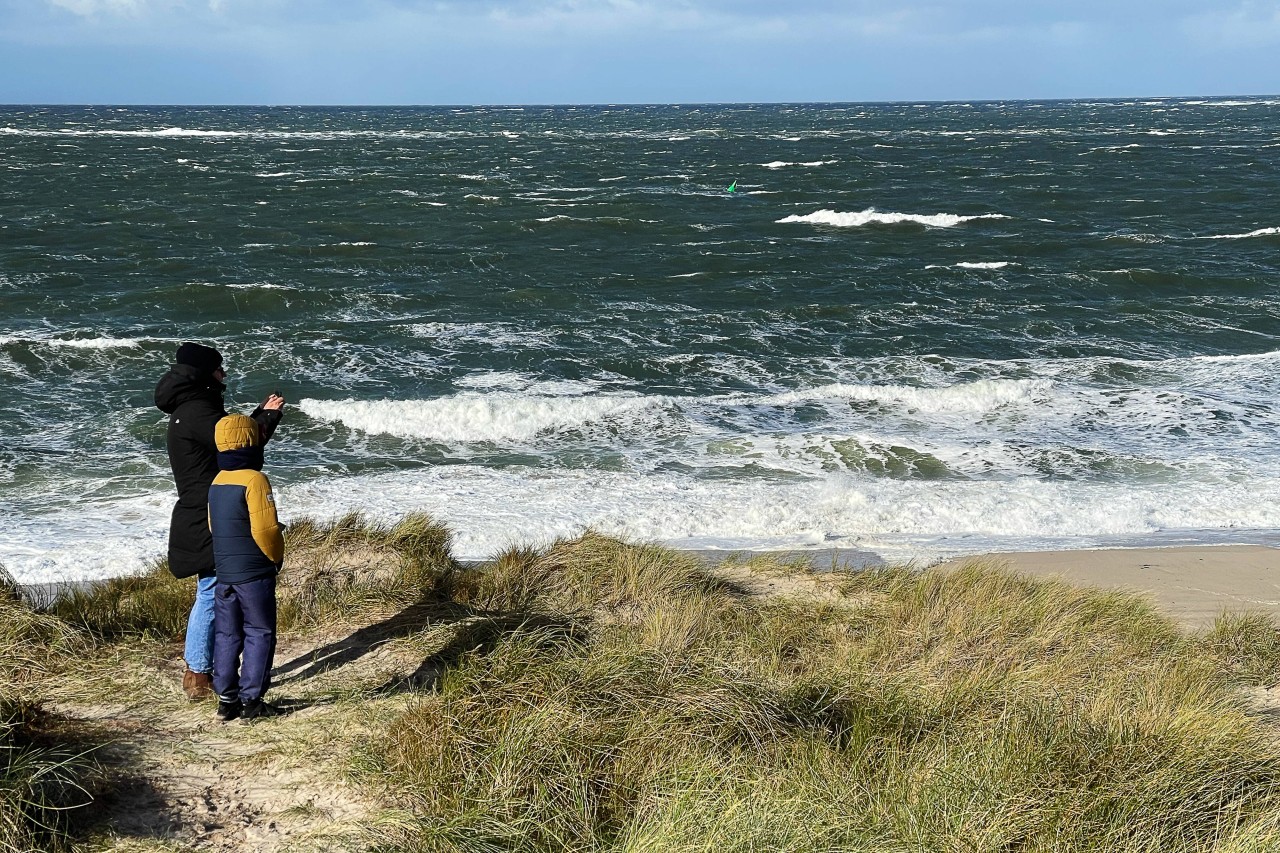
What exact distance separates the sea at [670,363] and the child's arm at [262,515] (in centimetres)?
429

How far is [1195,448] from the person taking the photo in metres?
12.5

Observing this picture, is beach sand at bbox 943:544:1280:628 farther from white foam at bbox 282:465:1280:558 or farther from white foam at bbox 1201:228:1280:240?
white foam at bbox 1201:228:1280:240

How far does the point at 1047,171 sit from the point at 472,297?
37.0 metres

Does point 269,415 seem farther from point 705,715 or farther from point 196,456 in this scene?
point 705,715

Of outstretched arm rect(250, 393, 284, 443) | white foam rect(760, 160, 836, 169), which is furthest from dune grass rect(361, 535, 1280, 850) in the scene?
white foam rect(760, 160, 836, 169)

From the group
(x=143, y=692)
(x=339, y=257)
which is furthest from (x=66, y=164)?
(x=143, y=692)

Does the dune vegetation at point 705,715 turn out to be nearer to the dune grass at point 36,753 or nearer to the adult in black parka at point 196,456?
Result: the dune grass at point 36,753

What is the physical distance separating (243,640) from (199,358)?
1237 millimetres

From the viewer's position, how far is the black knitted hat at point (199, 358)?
4930 mm

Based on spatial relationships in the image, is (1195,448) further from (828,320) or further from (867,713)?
(867,713)

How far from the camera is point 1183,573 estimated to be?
8875 mm

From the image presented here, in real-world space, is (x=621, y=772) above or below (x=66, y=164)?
below

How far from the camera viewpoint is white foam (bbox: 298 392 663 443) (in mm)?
13375

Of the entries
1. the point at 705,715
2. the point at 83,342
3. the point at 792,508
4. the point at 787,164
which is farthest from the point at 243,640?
the point at 787,164
